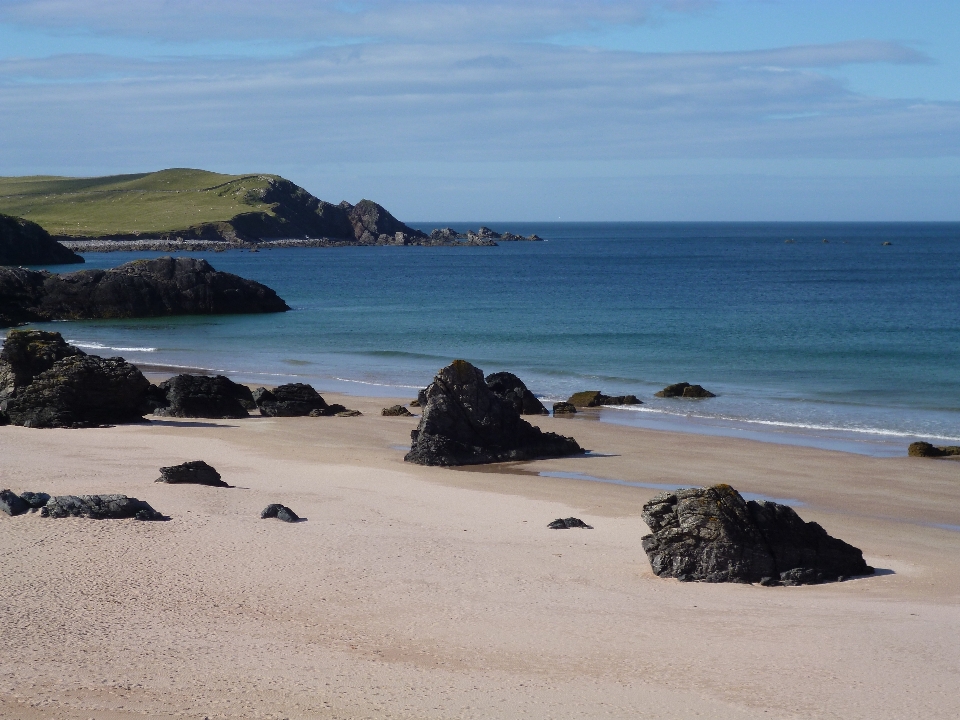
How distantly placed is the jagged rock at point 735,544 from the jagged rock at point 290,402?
52.1 ft

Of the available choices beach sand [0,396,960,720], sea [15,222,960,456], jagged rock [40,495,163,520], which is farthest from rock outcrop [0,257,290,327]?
jagged rock [40,495,163,520]

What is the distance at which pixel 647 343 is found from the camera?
4750 cm

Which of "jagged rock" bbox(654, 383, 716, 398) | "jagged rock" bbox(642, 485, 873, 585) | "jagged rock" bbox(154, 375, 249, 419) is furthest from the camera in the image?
"jagged rock" bbox(654, 383, 716, 398)

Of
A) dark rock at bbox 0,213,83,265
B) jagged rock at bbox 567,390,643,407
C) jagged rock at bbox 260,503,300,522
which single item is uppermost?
dark rock at bbox 0,213,83,265

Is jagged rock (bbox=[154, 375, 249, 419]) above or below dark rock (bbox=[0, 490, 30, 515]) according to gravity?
below

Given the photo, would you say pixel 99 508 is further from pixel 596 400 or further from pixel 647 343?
pixel 647 343

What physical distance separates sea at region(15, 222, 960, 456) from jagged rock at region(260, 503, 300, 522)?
1387 centimetres

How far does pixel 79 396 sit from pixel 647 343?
28.8m

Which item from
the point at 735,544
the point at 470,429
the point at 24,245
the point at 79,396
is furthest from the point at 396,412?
the point at 24,245

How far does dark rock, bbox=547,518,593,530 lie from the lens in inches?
590

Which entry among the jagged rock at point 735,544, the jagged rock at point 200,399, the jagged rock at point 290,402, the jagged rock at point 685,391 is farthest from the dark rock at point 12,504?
the jagged rock at point 685,391

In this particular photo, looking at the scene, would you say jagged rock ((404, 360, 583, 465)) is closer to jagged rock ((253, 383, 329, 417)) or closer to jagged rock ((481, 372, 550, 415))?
jagged rock ((481, 372, 550, 415))

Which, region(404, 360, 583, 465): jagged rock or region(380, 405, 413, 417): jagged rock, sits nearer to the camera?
A: region(404, 360, 583, 465): jagged rock

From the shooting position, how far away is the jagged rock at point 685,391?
31.8 meters
